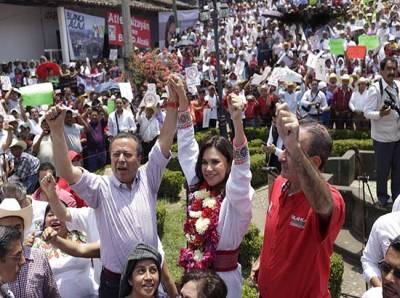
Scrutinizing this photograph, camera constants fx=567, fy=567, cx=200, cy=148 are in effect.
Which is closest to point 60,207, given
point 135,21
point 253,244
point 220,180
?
point 220,180

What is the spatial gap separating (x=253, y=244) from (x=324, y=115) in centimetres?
772

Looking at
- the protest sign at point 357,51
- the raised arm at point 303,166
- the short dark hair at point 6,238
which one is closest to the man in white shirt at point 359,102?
the protest sign at point 357,51

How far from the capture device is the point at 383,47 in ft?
55.5

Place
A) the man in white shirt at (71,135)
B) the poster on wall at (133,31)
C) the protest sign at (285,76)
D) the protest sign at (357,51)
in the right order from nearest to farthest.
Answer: the man in white shirt at (71,135) < the protest sign at (285,76) < the protest sign at (357,51) < the poster on wall at (133,31)

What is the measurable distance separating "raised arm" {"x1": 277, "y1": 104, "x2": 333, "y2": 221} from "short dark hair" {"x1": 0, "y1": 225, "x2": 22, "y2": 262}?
1414 mm

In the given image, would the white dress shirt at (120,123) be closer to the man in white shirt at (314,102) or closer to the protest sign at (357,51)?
the man in white shirt at (314,102)

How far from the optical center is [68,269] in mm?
4250

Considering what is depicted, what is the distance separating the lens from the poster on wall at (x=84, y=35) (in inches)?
866

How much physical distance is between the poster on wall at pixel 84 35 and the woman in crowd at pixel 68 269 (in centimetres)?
1866

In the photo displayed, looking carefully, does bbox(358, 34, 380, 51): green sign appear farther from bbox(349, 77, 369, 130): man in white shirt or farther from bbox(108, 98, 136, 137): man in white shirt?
bbox(108, 98, 136, 137): man in white shirt

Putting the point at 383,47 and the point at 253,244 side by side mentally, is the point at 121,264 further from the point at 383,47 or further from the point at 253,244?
the point at 383,47

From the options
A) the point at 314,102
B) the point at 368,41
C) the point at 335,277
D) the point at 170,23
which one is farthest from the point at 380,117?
Result: the point at 170,23

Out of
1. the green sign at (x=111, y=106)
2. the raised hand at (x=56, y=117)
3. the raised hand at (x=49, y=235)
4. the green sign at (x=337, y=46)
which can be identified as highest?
the green sign at (x=337, y=46)

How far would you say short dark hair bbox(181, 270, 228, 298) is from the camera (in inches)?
118
